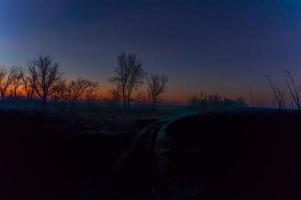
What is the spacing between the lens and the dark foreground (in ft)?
25.0

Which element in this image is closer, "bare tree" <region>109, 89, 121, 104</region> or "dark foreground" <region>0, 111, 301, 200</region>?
"dark foreground" <region>0, 111, 301, 200</region>

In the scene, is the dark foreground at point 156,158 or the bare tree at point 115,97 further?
the bare tree at point 115,97

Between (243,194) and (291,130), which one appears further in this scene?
(291,130)

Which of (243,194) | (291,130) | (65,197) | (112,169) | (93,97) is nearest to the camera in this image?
(243,194)

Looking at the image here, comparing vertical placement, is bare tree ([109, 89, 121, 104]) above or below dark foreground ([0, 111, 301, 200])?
above

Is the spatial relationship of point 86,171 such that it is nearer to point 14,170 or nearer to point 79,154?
point 79,154

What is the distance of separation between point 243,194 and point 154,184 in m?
1.99

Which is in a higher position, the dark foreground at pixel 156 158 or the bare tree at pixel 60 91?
the bare tree at pixel 60 91

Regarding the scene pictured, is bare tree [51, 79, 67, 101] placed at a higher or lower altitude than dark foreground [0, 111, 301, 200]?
higher

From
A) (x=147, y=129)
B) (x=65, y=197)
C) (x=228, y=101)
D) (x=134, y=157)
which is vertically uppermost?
(x=228, y=101)

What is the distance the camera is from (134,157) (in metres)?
9.57

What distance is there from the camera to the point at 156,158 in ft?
29.9

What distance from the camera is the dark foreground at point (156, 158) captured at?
7609mm

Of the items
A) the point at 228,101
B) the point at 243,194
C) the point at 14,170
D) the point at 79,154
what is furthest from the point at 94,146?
the point at 243,194
